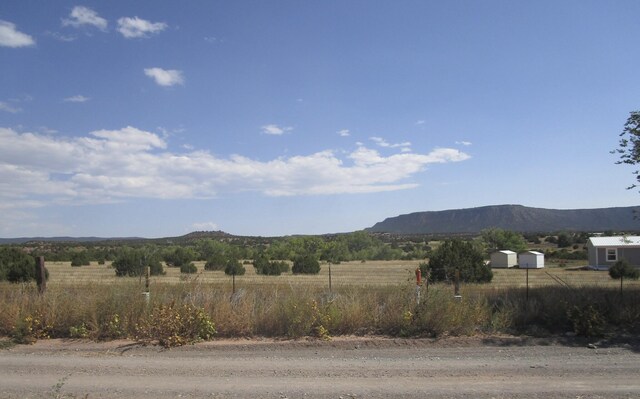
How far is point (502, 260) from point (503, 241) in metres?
23.6

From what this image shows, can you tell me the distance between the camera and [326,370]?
8.61 m

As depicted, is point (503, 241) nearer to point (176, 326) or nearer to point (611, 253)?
point (611, 253)

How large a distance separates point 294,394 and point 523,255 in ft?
190

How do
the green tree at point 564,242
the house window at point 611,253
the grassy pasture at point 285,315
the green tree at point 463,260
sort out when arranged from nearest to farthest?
1. the grassy pasture at point 285,315
2. the green tree at point 463,260
3. the house window at point 611,253
4. the green tree at point 564,242

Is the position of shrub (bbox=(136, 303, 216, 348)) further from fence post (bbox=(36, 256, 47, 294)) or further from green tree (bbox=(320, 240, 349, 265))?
green tree (bbox=(320, 240, 349, 265))

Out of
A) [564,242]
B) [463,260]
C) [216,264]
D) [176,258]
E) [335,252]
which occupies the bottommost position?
[216,264]

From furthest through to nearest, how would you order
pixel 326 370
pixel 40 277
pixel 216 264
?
pixel 216 264
pixel 40 277
pixel 326 370

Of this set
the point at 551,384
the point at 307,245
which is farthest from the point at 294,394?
the point at 307,245

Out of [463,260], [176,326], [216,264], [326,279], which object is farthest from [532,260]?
[176,326]

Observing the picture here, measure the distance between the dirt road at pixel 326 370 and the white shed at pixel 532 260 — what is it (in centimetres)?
5087

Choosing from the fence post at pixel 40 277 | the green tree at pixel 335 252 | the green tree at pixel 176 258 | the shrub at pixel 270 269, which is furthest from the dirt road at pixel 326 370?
the green tree at pixel 335 252

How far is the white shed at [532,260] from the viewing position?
191 feet

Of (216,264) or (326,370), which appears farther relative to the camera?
(216,264)

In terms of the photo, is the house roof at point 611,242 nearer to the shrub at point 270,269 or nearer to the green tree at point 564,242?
the shrub at point 270,269
